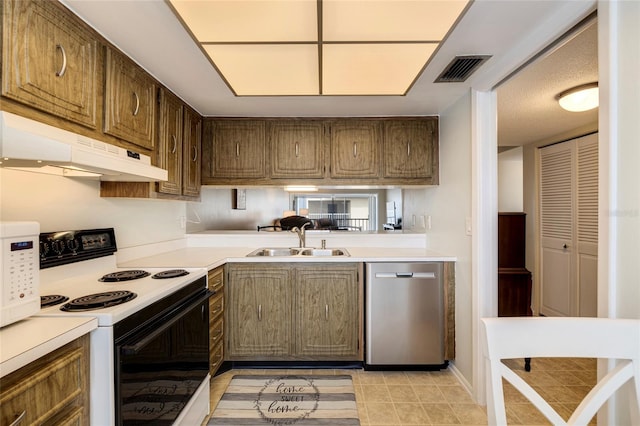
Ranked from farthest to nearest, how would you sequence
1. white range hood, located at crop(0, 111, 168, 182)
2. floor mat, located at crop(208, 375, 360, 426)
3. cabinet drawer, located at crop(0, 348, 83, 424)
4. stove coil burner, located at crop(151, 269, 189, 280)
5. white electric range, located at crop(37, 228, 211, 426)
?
floor mat, located at crop(208, 375, 360, 426), stove coil burner, located at crop(151, 269, 189, 280), white electric range, located at crop(37, 228, 211, 426), white range hood, located at crop(0, 111, 168, 182), cabinet drawer, located at crop(0, 348, 83, 424)

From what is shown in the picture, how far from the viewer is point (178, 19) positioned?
140 cm

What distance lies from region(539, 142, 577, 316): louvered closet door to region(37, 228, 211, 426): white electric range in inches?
150

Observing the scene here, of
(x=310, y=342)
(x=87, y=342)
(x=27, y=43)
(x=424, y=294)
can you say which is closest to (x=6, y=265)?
(x=87, y=342)

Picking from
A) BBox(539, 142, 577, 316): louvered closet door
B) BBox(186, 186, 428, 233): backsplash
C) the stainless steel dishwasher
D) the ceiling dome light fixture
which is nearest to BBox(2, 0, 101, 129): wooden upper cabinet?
BBox(186, 186, 428, 233): backsplash

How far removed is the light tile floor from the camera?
1.89m

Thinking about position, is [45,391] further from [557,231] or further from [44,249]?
[557,231]

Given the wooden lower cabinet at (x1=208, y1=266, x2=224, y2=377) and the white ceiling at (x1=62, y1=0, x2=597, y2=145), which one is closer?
the white ceiling at (x1=62, y1=0, x2=597, y2=145)

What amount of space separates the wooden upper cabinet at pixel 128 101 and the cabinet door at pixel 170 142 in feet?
0.38

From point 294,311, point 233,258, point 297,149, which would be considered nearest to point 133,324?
point 233,258

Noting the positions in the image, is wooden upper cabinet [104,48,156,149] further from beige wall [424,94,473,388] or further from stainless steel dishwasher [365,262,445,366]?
beige wall [424,94,473,388]

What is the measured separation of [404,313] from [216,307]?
142cm

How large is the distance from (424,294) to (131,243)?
221 centimetres

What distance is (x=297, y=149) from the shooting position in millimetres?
2826

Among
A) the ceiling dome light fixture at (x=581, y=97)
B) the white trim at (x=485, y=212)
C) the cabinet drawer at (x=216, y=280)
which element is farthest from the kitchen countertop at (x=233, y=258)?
the ceiling dome light fixture at (x=581, y=97)
